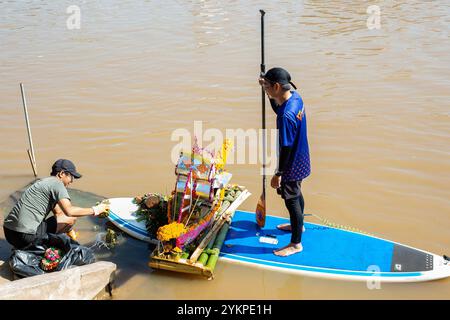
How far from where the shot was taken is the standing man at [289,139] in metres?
4.16

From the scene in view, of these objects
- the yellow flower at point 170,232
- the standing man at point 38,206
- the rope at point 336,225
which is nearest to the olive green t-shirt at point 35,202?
the standing man at point 38,206

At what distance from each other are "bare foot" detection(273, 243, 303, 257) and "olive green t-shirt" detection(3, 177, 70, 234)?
7.41ft

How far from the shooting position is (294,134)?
13.9 feet

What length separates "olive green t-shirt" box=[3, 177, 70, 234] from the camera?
4477 mm

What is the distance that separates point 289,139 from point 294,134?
0.31ft

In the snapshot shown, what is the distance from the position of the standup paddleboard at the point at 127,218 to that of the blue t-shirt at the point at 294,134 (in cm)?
187

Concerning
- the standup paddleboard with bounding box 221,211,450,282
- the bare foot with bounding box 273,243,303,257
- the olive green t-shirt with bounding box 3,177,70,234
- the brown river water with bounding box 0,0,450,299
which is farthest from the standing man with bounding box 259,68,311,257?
the olive green t-shirt with bounding box 3,177,70,234

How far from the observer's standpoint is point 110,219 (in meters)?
5.64

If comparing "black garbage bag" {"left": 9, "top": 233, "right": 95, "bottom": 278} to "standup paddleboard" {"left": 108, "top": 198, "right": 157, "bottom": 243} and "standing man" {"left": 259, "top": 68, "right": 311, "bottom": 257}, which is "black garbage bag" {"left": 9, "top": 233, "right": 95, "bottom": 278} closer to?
"standup paddleboard" {"left": 108, "top": 198, "right": 157, "bottom": 243}

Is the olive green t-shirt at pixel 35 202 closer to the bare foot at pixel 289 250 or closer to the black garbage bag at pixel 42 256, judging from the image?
the black garbage bag at pixel 42 256

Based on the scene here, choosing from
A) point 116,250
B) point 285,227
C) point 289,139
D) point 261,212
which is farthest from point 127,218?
point 289,139

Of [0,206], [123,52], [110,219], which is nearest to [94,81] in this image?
[123,52]
